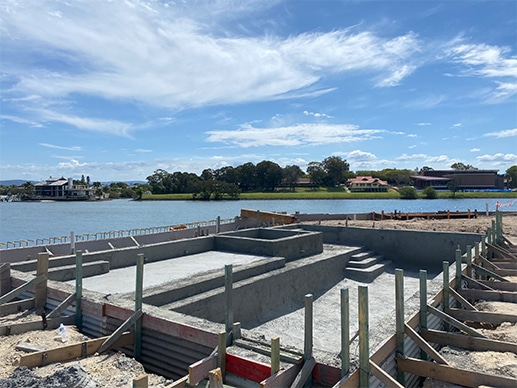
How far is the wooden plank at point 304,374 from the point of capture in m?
4.57

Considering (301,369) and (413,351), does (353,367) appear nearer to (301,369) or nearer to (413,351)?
(301,369)

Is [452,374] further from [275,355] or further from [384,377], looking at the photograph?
[275,355]

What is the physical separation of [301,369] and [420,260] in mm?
12457

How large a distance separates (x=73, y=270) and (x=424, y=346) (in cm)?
808

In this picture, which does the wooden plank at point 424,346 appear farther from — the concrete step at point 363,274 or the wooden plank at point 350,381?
the concrete step at point 363,274

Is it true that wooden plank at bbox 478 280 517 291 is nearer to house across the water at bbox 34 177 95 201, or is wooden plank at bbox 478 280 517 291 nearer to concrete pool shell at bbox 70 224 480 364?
concrete pool shell at bbox 70 224 480 364

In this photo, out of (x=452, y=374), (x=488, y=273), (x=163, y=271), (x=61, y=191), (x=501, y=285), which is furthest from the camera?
(x=61, y=191)

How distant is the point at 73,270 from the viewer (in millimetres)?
9641

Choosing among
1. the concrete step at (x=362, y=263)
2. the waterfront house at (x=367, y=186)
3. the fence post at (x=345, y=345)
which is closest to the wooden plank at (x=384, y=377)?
the fence post at (x=345, y=345)

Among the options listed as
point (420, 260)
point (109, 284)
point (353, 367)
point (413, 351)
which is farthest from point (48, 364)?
point (420, 260)

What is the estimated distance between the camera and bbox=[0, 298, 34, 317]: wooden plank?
7.61m

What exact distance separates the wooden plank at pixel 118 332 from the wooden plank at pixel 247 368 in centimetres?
203

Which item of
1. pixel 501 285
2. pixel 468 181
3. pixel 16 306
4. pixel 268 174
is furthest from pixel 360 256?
pixel 468 181

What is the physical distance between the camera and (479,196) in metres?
79.3
